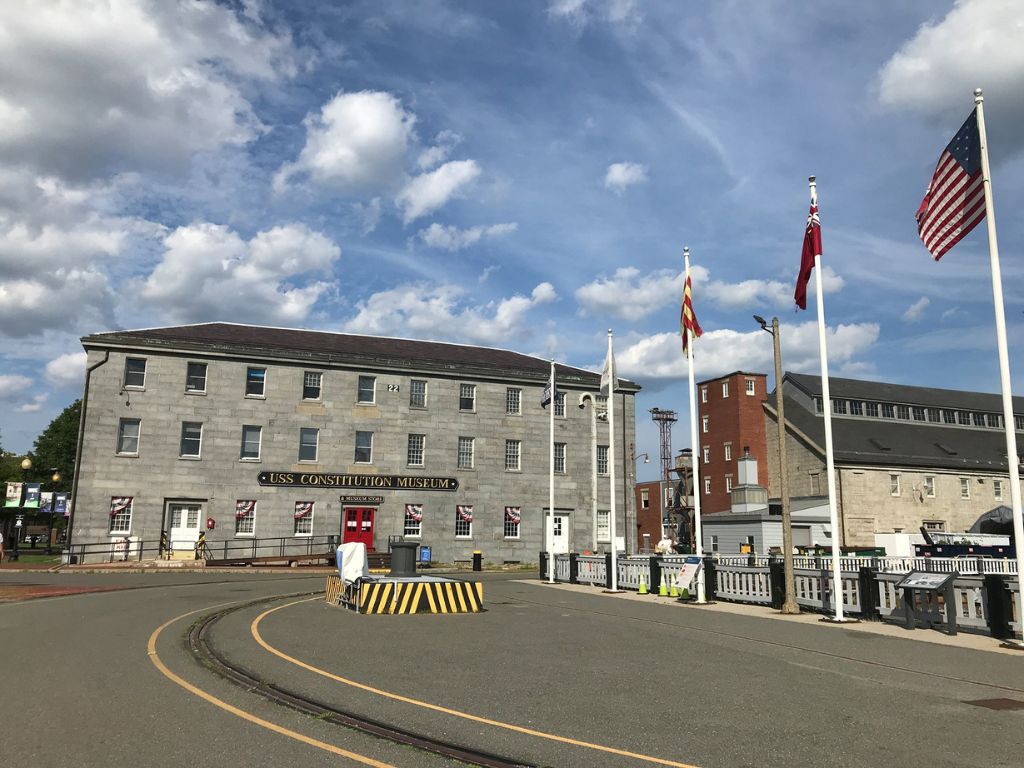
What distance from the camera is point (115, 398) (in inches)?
1613

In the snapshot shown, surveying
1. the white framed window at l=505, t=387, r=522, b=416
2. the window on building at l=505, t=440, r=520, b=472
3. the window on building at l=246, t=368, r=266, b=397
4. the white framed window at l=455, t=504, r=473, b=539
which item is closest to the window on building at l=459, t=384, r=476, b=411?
the white framed window at l=505, t=387, r=522, b=416

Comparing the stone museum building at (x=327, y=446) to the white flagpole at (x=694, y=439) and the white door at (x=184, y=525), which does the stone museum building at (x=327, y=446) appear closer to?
the white door at (x=184, y=525)

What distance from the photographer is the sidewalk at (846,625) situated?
562 inches

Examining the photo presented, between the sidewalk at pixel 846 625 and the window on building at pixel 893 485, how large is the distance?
118 feet

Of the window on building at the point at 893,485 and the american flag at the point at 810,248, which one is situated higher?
the american flag at the point at 810,248

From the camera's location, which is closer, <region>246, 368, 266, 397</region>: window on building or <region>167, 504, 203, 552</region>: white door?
<region>167, 504, 203, 552</region>: white door

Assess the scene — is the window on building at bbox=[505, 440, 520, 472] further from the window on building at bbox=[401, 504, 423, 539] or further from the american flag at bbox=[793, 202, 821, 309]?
the american flag at bbox=[793, 202, 821, 309]

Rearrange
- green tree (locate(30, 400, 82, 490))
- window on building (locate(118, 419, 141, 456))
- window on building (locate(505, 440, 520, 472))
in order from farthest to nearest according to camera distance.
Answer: green tree (locate(30, 400, 82, 490)) < window on building (locate(505, 440, 520, 472)) < window on building (locate(118, 419, 141, 456))

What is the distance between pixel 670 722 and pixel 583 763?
5.94ft

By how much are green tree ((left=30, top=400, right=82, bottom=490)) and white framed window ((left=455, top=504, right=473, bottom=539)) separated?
165 feet

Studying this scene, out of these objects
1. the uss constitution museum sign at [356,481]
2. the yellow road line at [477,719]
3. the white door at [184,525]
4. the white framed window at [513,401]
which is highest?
the white framed window at [513,401]

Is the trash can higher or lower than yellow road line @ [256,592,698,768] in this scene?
higher

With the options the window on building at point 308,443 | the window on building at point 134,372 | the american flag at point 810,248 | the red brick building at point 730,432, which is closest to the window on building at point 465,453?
the window on building at point 308,443

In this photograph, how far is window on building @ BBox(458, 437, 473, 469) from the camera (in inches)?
1831
